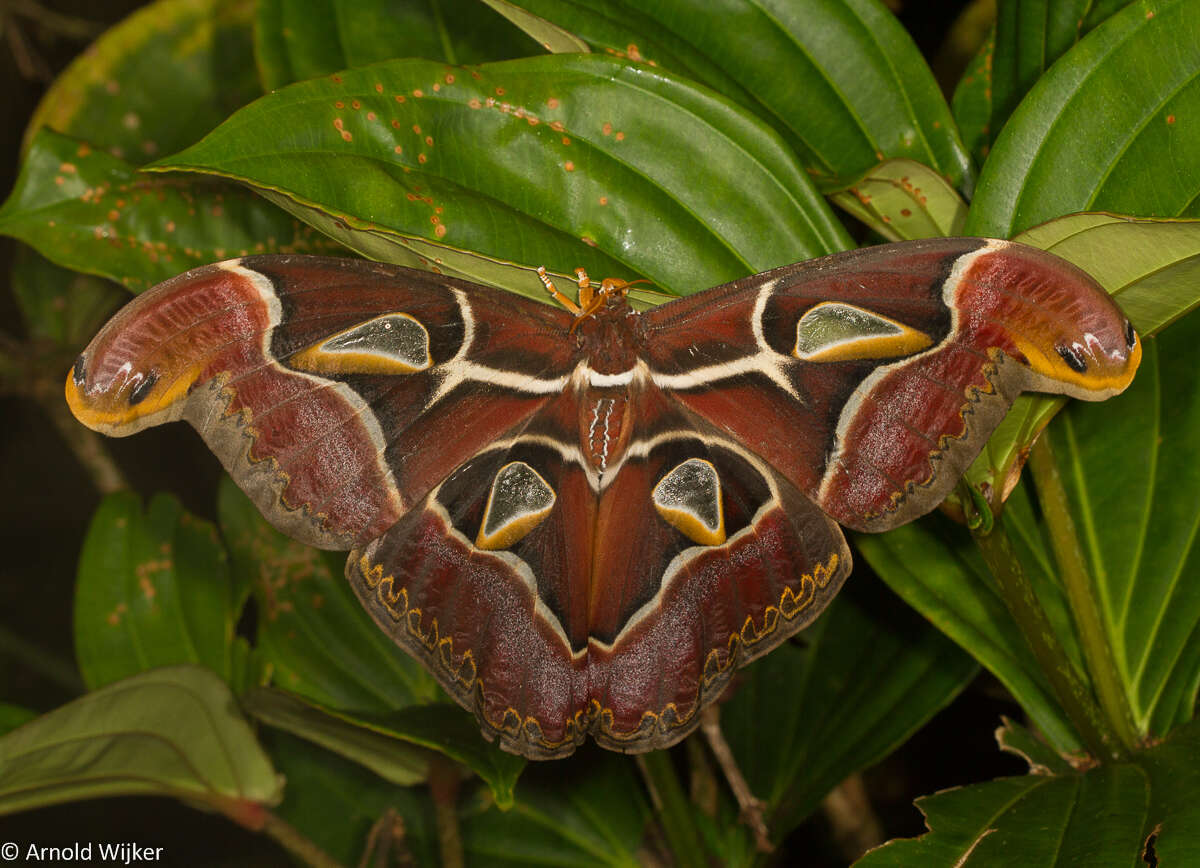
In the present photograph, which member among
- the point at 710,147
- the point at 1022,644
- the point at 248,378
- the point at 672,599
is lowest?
the point at 1022,644

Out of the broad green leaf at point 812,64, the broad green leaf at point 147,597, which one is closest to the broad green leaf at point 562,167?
the broad green leaf at point 812,64

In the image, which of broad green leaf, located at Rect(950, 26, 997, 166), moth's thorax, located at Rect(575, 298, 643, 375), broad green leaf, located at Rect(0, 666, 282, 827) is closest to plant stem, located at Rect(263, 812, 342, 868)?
broad green leaf, located at Rect(0, 666, 282, 827)

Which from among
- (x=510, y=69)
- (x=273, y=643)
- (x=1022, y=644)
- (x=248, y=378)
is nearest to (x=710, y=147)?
(x=510, y=69)

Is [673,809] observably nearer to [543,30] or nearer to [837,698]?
[837,698]

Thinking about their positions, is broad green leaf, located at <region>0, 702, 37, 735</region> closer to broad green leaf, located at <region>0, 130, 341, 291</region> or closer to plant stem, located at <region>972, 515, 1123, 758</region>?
broad green leaf, located at <region>0, 130, 341, 291</region>

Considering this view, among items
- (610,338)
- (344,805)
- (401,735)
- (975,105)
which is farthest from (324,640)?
(975,105)

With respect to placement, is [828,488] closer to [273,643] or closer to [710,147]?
[710,147]
